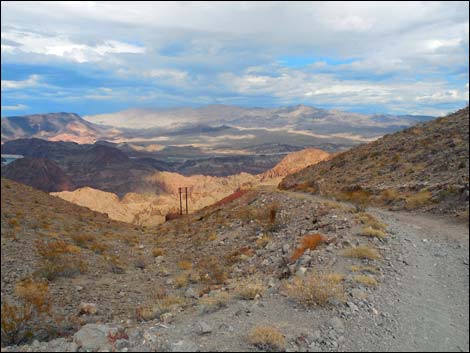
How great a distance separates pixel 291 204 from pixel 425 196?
8.97 m

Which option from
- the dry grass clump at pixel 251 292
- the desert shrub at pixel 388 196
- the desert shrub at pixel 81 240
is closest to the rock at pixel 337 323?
the dry grass clump at pixel 251 292

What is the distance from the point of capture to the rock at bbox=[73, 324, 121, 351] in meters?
6.73

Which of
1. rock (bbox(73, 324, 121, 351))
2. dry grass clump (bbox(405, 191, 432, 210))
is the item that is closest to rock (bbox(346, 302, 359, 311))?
rock (bbox(73, 324, 121, 351))

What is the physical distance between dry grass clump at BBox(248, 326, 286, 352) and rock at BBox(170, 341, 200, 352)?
1001 millimetres

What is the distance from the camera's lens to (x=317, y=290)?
8039mm

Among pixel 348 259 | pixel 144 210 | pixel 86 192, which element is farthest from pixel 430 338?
pixel 86 192

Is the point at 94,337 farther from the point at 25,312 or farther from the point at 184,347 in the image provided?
the point at 25,312

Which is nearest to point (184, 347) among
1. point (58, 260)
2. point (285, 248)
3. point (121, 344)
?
point (121, 344)

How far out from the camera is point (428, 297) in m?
6.82

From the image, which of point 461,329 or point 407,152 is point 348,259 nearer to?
point 461,329

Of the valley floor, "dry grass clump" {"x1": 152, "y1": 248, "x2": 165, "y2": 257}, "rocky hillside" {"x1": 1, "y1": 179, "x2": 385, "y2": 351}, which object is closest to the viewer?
the valley floor

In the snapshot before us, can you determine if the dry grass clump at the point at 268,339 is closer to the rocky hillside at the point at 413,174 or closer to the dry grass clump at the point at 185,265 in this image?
the rocky hillside at the point at 413,174

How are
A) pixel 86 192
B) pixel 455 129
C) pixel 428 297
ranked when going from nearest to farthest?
pixel 428 297, pixel 455 129, pixel 86 192

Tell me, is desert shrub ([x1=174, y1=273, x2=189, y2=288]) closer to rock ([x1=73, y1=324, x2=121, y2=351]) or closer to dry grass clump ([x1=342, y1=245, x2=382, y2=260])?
dry grass clump ([x1=342, y1=245, x2=382, y2=260])
